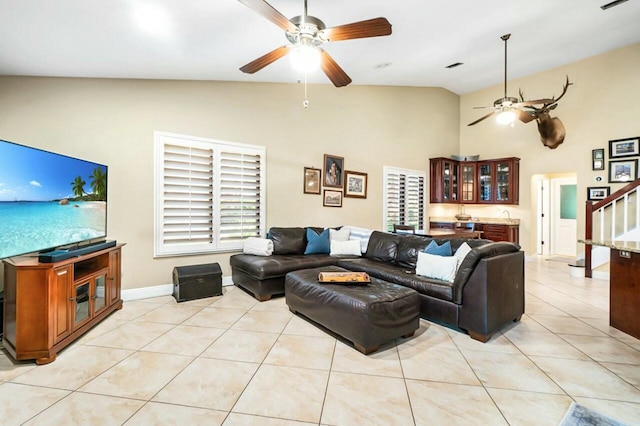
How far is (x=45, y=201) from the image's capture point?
7.85 ft

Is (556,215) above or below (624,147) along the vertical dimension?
below

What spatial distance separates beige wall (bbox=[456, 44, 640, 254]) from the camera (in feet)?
17.6

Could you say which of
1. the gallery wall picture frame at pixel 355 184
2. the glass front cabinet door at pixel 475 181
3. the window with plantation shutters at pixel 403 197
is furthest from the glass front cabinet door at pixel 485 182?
the gallery wall picture frame at pixel 355 184

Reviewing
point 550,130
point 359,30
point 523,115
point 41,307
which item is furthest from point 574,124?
point 41,307

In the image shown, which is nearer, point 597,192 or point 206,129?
point 206,129

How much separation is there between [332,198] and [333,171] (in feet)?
1.67

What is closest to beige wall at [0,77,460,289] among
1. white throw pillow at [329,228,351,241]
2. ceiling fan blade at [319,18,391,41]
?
white throw pillow at [329,228,351,241]

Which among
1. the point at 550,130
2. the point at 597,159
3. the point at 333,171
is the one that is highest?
the point at 550,130

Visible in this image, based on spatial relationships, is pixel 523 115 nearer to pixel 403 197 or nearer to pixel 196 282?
pixel 403 197

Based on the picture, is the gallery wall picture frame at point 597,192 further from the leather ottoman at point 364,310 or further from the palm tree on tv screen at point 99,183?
the palm tree on tv screen at point 99,183

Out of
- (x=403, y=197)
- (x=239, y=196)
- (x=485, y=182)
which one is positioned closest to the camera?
(x=239, y=196)

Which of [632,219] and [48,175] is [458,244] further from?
[48,175]

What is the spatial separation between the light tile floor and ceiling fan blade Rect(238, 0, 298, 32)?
250 cm

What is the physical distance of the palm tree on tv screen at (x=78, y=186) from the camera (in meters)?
2.74
